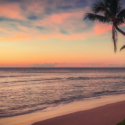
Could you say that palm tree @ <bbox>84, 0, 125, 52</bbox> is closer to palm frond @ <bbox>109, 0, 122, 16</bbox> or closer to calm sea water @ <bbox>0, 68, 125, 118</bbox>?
palm frond @ <bbox>109, 0, 122, 16</bbox>

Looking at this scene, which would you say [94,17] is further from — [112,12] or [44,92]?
[44,92]

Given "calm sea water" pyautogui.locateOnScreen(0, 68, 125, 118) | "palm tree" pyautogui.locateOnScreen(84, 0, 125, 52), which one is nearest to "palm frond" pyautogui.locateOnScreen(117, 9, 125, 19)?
"palm tree" pyautogui.locateOnScreen(84, 0, 125, 52)

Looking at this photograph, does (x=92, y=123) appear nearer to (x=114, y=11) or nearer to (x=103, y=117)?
(x=103, y=117)

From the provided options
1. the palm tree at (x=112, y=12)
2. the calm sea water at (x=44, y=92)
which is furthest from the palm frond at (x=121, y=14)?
the calm sea water at (x=44, y=92)

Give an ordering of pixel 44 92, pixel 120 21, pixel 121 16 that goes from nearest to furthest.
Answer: pixel 121 16 < pixel 120 21 < pixel 44 92

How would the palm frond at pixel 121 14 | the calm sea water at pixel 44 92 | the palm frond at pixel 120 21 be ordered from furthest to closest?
1. the calm sea water at pixel 44 92
2. the palm frond at pixel 120 21
3. the palm frond at pixel 121 14

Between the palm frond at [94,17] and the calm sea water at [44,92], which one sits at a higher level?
the palm frond at [94,17]

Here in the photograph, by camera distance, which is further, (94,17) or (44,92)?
(44,92)

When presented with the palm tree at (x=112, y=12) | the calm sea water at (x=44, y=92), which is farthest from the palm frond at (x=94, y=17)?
the calm sea water at (x=44, y=92)

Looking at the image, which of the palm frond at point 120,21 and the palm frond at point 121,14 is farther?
the palm frond at point 120,21

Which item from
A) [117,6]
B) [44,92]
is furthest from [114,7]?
[44,92]

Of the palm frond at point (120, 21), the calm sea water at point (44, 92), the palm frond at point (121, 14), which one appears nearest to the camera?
the palm frond at point (121, 14)

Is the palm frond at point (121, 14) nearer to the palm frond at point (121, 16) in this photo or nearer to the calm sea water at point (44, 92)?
the palm frond at point (121, 16)

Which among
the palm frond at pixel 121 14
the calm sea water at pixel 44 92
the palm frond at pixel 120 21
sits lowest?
the calm sea water at pixel 44 92
